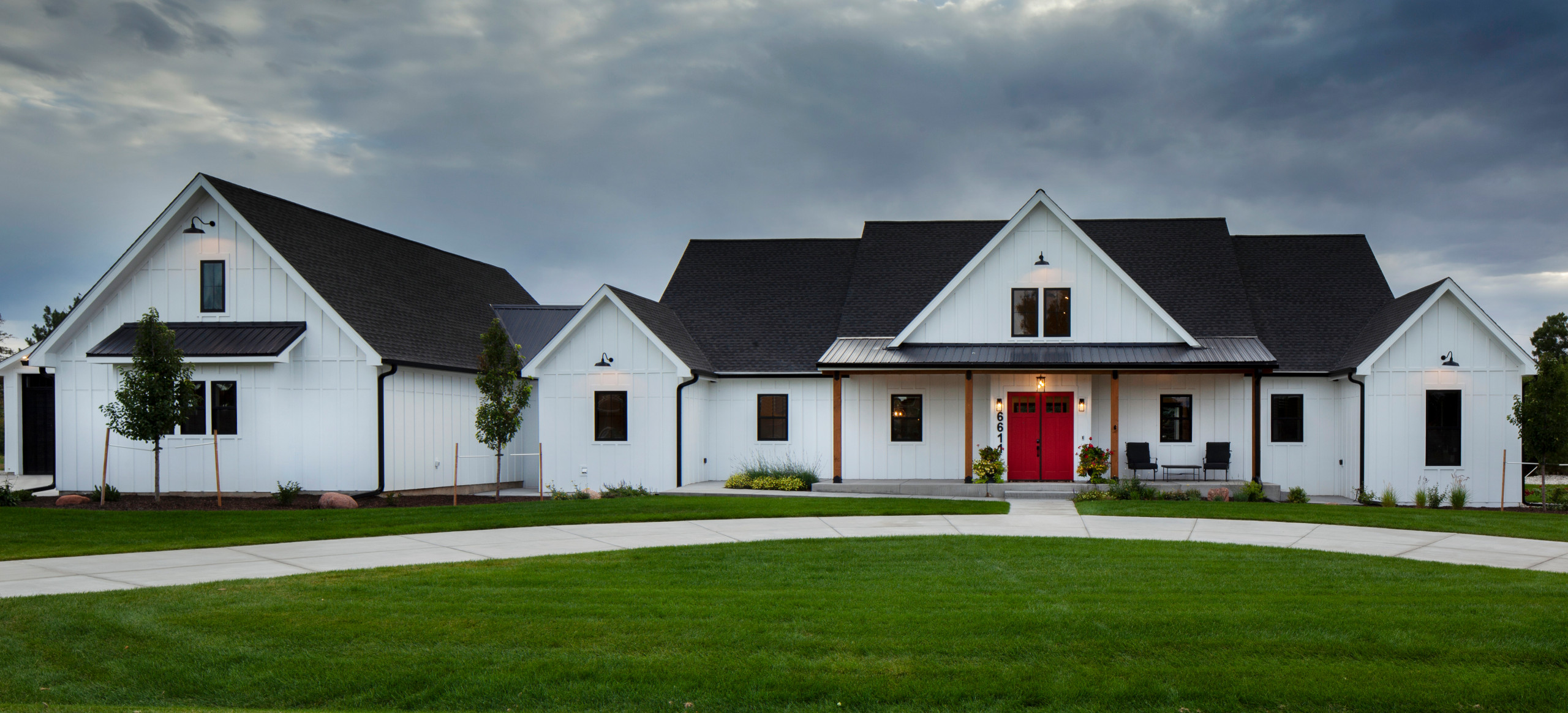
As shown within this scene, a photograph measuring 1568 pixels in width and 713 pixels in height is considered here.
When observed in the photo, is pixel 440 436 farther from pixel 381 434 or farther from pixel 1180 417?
pixel 1180 417

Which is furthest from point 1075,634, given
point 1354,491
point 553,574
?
point 1354,491

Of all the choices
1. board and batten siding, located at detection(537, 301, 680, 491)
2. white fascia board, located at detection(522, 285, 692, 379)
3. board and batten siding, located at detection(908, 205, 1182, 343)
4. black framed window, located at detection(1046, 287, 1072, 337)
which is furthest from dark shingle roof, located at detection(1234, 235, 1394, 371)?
board and batten siding, located at detection(537, 301, 680, 491)

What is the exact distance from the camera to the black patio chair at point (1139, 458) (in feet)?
70.4

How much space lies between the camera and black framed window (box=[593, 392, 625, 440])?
74.1ft

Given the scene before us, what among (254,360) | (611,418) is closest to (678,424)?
(611,418)

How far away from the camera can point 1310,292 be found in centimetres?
2455

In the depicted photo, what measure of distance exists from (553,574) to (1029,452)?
15.2 m

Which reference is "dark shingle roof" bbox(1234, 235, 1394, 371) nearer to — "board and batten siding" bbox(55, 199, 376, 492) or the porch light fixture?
"board and batten siding" bbox(55, 199, 376, 492)

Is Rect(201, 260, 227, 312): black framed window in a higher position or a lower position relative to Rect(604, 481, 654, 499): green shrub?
higher

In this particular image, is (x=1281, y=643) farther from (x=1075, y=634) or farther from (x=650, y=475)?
(x=650, y=475)

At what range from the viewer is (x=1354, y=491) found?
21062 mm

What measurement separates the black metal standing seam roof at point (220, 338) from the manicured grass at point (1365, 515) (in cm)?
1681

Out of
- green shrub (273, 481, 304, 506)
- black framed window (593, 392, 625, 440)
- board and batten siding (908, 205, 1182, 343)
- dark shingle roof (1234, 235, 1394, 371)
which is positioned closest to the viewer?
green shrub (273, 481, 304, 506)

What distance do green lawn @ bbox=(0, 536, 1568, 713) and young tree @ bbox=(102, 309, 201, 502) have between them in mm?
10420
